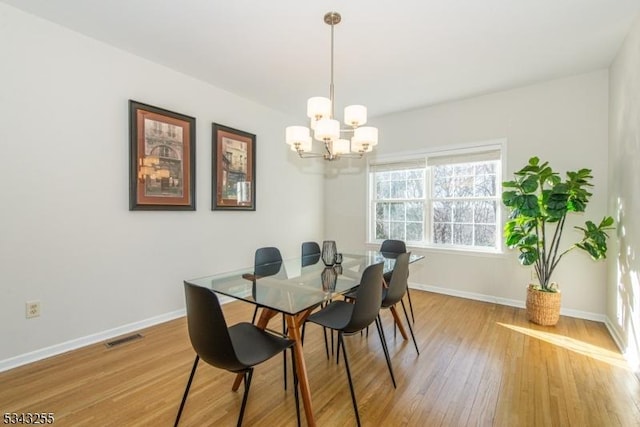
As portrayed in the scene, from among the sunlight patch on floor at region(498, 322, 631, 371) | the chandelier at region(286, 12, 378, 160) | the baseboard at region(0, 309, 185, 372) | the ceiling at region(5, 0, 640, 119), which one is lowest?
the sunlight patch on floor at region(498, 322, 631, 371)

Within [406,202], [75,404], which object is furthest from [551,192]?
[75,404]

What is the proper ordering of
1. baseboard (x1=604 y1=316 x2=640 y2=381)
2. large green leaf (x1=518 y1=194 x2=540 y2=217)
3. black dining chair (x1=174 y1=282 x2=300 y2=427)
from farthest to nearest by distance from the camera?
large green leaf (x1=518 y1=194 x2=540 y2=217), baseboard (x1=604 y1=316 x2=640 y2=381), black dining chair (x1=174 y1=282 x2=300 y2=427)

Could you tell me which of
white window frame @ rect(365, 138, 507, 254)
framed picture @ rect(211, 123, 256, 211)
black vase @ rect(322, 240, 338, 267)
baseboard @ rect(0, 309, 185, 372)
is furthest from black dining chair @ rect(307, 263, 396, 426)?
white window frame @ rect(365, 138, 507, 254)

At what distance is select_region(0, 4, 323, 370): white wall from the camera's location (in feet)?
7.09

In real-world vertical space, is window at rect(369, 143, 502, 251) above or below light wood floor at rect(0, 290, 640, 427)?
above

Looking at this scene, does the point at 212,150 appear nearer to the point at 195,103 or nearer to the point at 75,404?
the point at 195,103

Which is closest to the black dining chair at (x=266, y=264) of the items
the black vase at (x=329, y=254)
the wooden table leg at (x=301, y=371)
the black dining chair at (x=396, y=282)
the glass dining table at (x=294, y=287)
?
the glass dining table at (x=294, y=287)

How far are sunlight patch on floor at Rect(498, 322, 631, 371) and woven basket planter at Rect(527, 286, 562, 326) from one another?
20cm

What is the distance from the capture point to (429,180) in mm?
4195

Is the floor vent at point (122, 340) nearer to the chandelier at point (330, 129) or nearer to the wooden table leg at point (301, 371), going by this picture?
the wooden table leg at point (301, 371)

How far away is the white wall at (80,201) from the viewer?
7.09 feet

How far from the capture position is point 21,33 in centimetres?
218

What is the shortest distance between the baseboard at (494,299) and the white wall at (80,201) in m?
3.00

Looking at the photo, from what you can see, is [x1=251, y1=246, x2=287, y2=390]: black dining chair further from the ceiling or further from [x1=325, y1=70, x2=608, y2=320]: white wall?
[x1=325, y1=70, x2=608, y2=320]: white wall
